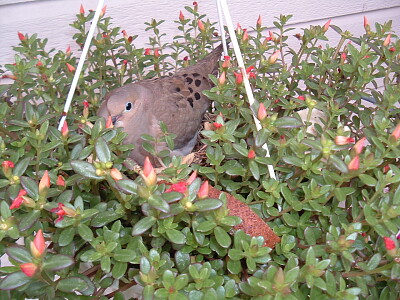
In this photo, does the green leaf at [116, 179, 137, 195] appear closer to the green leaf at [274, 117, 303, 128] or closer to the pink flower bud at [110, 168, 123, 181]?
the pink flower bud at [110, 168, 123, 181]

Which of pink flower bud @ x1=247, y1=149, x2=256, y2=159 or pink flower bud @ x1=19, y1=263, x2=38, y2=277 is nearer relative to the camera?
pink flower bud @ x1=19, y1=263, x2=38, y2=277

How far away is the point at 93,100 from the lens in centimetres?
95

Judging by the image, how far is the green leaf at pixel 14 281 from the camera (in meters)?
0.47

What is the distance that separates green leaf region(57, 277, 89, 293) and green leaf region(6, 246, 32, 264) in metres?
0.06

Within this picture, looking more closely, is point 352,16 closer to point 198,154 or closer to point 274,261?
point 198,154

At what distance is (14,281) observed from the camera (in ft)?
1.58

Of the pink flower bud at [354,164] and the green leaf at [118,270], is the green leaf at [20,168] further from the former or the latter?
the pink flower bud at [354,164]

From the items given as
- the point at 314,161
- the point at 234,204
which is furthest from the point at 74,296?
the point at 314,161

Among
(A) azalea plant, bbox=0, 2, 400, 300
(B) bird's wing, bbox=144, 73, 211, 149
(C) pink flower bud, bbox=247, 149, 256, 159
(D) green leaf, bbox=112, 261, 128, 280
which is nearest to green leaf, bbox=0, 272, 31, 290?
(A) azalea plant, bbox=0, 2, 400, 300

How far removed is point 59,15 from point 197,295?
118 cm

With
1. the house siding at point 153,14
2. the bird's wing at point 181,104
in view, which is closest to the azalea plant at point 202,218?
the bird's wing at point 181,104

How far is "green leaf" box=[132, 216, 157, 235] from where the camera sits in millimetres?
535

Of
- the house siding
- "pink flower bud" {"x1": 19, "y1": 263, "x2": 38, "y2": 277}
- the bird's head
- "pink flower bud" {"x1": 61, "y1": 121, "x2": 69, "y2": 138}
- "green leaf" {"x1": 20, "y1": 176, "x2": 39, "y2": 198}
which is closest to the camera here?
"pink flower bud" {"x1": 19, "y1": 263, "x2": 38, "y2": 277}

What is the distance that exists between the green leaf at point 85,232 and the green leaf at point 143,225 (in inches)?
2.3
